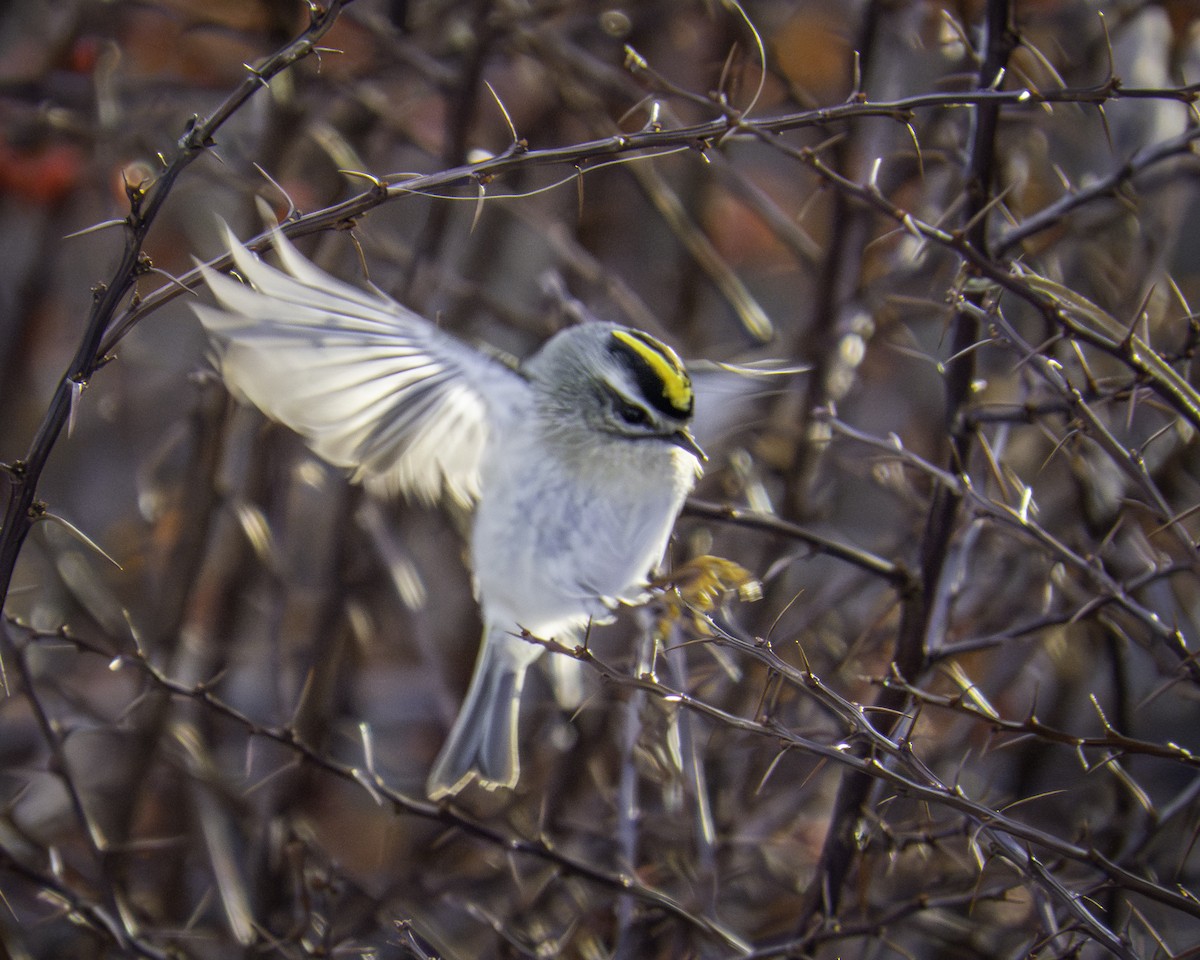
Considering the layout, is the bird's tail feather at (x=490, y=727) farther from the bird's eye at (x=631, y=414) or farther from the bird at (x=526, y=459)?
the bird's eye at (x=631, y=414)

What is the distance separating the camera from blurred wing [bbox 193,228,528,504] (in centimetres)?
166

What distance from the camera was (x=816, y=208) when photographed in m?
3.91

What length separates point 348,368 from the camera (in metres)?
1.96

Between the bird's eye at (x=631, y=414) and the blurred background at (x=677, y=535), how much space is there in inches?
10.1

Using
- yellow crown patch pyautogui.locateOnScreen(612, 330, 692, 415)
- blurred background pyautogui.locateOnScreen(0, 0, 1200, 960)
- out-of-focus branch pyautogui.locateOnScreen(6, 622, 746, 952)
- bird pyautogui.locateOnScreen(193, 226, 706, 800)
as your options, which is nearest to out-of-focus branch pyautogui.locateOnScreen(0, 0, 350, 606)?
blurred background pyautogui.locateOnScreen(0, 0, 1200, 960)

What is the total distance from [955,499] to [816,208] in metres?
2.43

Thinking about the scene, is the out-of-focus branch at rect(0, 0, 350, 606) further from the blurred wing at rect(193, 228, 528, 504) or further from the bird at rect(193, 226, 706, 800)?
the bird at rect(193, 226, 706, 800)

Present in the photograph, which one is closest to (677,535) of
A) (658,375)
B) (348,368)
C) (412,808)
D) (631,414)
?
(631,414)

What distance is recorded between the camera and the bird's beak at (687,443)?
87.6 inches

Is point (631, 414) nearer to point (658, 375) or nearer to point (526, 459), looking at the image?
point (658, 375)

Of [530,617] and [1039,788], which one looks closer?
[530,617]

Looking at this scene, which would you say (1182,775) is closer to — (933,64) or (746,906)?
(746,906)

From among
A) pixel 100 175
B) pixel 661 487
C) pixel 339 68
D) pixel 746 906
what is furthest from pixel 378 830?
pixel 339 68

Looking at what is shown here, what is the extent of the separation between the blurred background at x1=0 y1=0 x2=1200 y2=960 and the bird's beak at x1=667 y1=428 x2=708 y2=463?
5.7 inches
